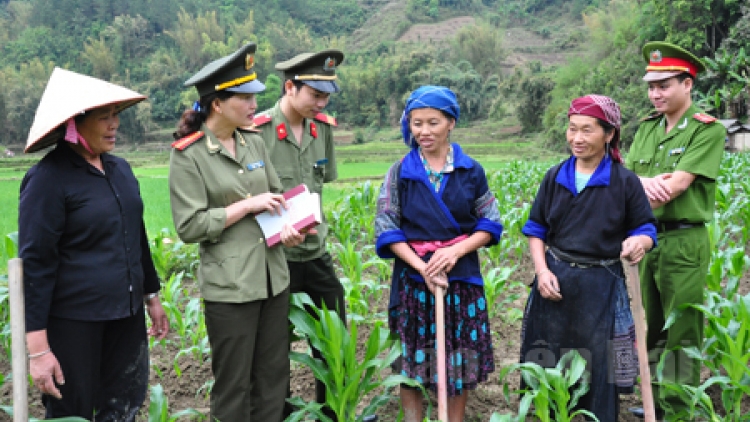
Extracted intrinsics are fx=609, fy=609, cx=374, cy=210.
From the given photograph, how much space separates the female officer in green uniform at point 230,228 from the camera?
7.93 ft

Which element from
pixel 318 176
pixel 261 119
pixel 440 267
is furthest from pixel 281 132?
pixel 440 267

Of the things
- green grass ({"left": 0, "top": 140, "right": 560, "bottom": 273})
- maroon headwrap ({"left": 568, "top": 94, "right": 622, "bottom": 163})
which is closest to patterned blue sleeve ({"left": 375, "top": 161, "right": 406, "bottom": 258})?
maroon headwrap ({"left": 568, "top": 94, "right": 622, "bottom": 163})

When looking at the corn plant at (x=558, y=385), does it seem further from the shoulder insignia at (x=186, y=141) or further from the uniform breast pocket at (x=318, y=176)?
the shoulder insignia at (x=186, y=141)

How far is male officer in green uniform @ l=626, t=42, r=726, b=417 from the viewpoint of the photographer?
119 inches

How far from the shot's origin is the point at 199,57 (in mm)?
59906

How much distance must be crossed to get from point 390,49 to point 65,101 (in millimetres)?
69174

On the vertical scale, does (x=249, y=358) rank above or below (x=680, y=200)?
below

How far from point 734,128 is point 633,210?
2513 cm

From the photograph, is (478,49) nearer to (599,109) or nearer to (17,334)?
(599,109)

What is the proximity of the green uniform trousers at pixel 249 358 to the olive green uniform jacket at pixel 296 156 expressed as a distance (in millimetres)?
386

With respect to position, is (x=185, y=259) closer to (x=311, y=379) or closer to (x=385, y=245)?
(x=311, y=379)

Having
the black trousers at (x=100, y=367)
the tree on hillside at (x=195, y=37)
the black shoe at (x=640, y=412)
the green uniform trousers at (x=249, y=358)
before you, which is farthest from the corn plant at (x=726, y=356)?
the tree on hillside at (x=195, y=37)

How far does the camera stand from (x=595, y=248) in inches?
104

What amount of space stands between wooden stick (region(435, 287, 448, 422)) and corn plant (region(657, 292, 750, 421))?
1125 millimetres
